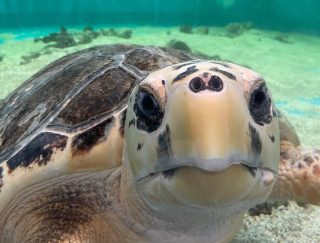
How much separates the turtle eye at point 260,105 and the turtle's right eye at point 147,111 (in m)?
0.26

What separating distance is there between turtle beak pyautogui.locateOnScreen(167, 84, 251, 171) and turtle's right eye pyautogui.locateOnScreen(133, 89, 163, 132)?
3.8 inches

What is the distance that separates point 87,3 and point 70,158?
17.5 metres

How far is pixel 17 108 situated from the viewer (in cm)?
232

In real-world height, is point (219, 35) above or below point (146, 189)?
below

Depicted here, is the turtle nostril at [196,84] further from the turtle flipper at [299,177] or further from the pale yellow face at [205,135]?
the turtle flipper at [299,177]

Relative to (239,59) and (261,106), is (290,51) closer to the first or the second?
(239,59)

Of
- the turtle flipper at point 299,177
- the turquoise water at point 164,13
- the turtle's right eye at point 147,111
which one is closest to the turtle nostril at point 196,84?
the turtle's right eye at point 147,111

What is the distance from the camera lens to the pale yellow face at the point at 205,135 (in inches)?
39.9

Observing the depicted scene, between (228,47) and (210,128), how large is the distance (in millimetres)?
10310

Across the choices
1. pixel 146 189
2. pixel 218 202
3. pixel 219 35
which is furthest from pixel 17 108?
pixel 219 35

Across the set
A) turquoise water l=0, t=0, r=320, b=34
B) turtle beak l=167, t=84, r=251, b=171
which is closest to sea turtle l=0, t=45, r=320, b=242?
turtle beak l=167, t=84, r=251, b=171

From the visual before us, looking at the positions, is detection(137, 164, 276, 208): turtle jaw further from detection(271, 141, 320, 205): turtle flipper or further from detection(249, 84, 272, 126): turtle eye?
detection(271, 141, 320, 205): turtle flipper

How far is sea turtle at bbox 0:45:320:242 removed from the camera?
3.43 ft

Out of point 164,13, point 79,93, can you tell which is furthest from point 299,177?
point 164,13
